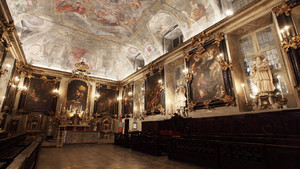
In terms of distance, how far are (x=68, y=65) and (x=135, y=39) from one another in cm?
801

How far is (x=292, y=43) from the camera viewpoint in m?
5.87

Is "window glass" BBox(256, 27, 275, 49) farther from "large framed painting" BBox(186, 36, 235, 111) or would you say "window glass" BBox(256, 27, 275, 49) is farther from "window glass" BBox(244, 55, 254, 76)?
"large framed painting" BBox(186, 36, 235, 111)

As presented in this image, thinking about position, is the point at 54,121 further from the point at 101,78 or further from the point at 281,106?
the point at 281,106

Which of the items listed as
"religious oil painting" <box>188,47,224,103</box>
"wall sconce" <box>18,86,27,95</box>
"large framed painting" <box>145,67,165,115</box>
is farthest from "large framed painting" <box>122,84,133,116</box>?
"wall sconce" <box>18,86,27,95</box>

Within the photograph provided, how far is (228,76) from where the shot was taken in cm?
793

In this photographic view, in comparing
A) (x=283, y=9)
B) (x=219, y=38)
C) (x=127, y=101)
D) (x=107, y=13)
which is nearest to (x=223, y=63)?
(x=219, y=38)

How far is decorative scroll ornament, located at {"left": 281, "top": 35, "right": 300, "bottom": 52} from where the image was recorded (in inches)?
227

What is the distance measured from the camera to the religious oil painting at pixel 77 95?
1565 centimetres

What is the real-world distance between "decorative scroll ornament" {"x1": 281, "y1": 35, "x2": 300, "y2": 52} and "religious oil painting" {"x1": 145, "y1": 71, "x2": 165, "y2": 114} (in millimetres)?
7667

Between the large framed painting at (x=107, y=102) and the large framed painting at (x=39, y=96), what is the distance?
4.41 meters

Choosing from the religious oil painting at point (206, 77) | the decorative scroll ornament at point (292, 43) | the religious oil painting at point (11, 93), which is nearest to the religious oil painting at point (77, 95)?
the religious oil painting at point (11, 93)

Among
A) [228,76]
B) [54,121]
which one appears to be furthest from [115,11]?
[54,121]

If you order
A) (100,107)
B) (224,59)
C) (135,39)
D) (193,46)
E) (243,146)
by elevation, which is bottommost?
(243,146)

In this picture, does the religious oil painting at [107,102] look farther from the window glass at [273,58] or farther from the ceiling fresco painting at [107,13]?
the window glass at [273,58]
